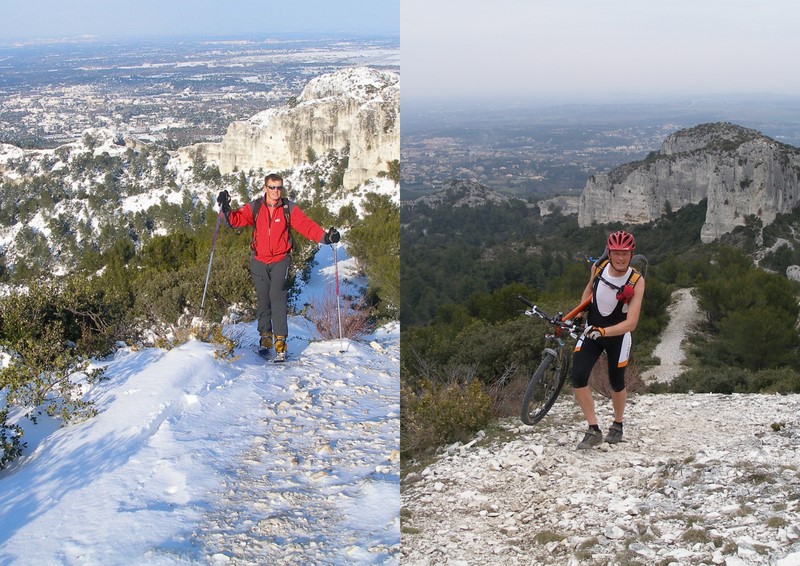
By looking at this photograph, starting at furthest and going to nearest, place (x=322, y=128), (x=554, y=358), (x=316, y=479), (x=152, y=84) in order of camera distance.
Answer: (x=322, y=128) < (x=152, y=84) < (x=554, y=358) < (x=316, y=479)

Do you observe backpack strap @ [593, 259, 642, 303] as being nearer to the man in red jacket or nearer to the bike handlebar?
the bike handlebar

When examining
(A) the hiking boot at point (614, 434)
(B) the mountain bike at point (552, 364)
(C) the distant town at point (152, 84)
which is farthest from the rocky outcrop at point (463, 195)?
(C) the distant town at point (152, 84)

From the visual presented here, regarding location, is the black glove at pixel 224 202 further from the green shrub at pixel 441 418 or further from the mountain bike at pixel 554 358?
the mountain bike at pixel 554 358

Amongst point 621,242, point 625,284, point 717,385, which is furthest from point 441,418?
point 717,385

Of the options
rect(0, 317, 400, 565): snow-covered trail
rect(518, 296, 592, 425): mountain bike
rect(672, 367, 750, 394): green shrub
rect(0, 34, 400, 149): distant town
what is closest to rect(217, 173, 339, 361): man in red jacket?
rect(0, 317, 400, 565): snow-covered trail

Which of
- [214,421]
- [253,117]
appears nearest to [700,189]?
[253,117]

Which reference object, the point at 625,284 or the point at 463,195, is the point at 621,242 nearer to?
the point at 625,284
